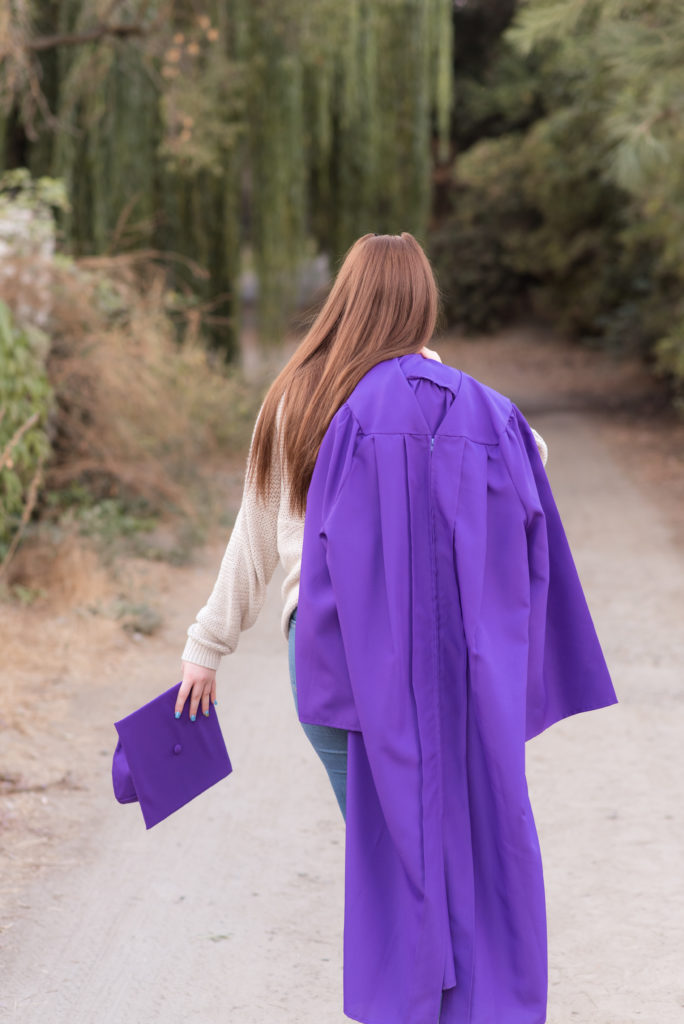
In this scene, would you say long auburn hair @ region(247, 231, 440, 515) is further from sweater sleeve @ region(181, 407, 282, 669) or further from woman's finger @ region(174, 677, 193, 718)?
woman's finger @ region(174, 677, 193, 718)

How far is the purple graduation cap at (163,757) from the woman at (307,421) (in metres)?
0.06

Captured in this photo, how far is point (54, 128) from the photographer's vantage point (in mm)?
10984

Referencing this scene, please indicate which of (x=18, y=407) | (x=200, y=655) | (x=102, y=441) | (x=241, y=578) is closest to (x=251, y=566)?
(x=241, y=578)

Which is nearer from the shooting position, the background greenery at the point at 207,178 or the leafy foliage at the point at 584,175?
the background greenery at the point at 207,178

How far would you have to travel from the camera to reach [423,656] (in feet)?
7.11

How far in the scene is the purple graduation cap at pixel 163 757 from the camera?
2.53 m

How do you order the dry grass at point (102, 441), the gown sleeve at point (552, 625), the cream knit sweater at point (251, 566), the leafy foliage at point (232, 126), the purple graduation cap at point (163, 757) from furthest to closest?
the leafy foliage at point (232, 126) < the dry grass at point (102, 441) < the purple graduation cap at point (163, 757) < the cream knit sweater at point (251, 566) < the gown sleeve at point (552, 625)

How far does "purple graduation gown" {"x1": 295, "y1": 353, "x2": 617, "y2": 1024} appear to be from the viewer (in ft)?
7.08

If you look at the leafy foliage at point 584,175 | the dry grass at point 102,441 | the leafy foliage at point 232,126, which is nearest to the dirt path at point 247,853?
the dry grass at point 102,441

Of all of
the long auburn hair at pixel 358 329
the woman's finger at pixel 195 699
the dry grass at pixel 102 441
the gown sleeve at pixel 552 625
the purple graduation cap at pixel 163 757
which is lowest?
the dry grass at pixel 102 441

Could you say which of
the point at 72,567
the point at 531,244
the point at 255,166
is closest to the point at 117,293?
the point at 72,567

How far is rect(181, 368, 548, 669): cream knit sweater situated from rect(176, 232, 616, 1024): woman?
17cm

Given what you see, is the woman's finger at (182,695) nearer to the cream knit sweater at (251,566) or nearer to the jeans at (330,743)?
the cream knit sweater at (251,566)

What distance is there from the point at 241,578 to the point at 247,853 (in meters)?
1.67
